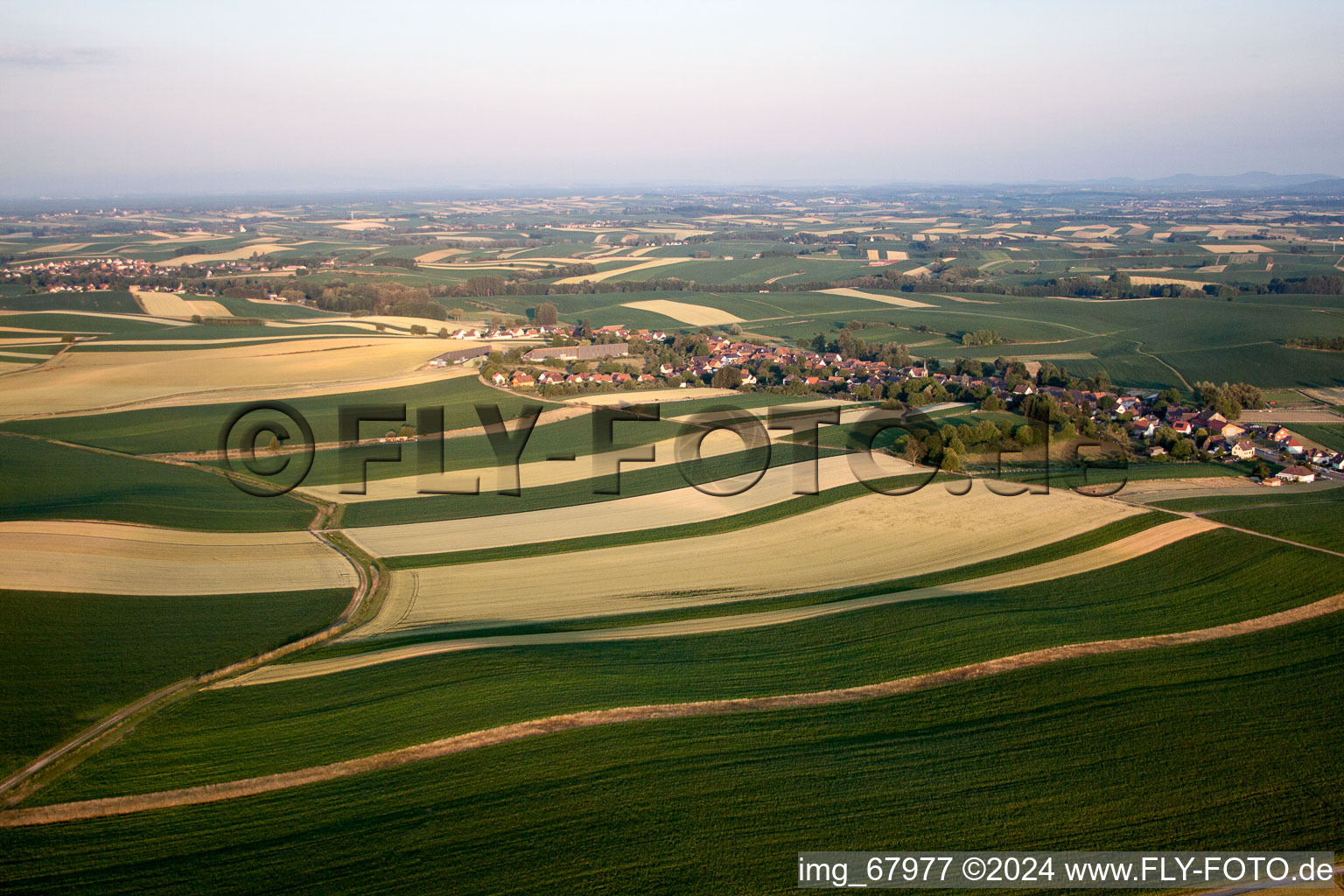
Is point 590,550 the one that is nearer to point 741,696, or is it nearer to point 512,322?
point 741,696

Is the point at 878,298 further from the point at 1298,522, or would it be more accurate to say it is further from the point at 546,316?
the point at 1298,522

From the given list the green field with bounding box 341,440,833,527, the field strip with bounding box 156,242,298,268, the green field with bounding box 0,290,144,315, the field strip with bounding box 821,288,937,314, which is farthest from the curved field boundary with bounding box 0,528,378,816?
the field strip with bounding box 156,242,298,268

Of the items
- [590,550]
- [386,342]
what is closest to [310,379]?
[386,342]

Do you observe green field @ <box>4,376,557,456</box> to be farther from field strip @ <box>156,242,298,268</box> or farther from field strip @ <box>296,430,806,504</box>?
field strip @ <box>156,242,298,268</box>

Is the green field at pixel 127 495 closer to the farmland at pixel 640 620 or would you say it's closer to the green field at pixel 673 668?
the farmland at pixel 640 620

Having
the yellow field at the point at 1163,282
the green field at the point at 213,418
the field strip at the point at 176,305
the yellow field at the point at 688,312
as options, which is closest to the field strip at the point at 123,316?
the field strip at the point at 176,305

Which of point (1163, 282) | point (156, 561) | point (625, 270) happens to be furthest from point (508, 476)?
point (1163, 282)
